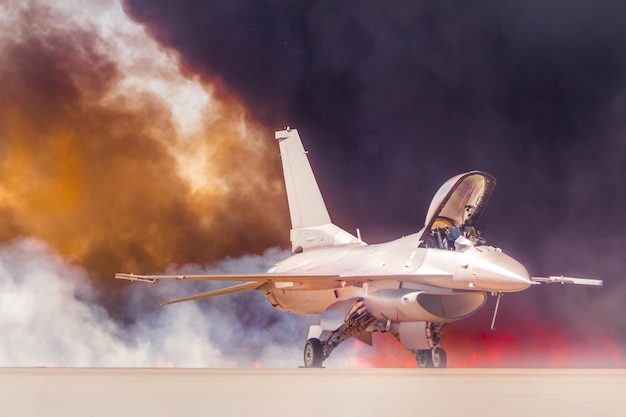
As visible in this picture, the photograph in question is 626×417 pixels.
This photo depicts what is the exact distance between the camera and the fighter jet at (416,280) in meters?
13.9

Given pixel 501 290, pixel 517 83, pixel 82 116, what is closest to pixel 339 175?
pixel 517 83

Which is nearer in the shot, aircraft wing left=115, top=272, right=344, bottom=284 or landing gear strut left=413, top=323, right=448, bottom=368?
A: landing gear strut left=413, top=323, right=448, bottom=368

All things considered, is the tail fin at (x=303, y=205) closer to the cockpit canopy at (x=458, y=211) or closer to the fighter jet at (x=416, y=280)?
the fighter jet at (x=416, y=280)

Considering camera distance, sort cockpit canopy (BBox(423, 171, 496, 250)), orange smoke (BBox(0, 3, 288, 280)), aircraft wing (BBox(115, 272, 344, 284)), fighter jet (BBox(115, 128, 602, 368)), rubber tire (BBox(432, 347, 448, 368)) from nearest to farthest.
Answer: fighter jet (BBox(115, 128, 602, 368)) < rubber tire (BBox(432, 347, 448, 368)) < cockpit canopy (BBox(423, 171, 496, 250)) < aircraft wing (BBox(115, 272, 344, 284)) < orange smoke (BBox(0, 3, 288, 280))

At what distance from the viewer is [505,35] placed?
22.8m

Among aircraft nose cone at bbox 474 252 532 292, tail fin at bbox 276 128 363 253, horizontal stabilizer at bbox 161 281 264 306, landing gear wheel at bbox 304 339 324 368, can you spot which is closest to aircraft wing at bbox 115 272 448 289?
horizontal stabilizer at bbox 161 281 264 306

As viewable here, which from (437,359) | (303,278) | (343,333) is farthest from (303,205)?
(437,359)

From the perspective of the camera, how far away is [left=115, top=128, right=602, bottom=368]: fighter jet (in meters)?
13.9

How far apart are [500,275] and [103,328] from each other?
13.0 meters

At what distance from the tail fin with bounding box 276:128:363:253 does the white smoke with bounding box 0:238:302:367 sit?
5.17 metres

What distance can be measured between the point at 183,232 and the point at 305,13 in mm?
6996

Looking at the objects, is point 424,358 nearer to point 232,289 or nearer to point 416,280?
point 416,280

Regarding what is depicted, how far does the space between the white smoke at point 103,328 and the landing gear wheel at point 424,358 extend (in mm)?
9196

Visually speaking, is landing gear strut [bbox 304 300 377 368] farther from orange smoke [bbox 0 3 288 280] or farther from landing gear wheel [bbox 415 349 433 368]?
orange smoke [bbox 0 3 288 280]
